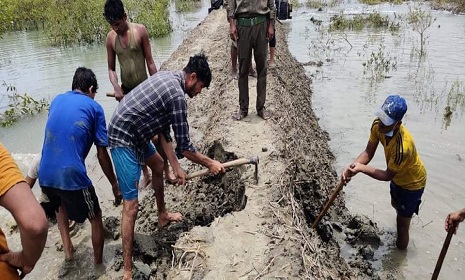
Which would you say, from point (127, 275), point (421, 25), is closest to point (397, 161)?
point (127, 275)

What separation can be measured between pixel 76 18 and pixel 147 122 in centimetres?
1356

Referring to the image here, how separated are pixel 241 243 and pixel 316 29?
15.1 metres

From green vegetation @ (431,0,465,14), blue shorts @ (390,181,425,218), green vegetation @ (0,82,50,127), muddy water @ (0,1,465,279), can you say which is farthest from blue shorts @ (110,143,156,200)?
green vegetation @ (431,0,465,14)

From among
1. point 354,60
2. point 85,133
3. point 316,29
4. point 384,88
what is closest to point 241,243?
point 85,133

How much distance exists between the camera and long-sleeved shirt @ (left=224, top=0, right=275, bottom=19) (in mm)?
4910

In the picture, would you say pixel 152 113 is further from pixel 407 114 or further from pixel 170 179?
pixel 407 114

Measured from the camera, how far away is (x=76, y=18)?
49.5 feet

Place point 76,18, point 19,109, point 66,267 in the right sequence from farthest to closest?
point 76,18 < point 19,109 < point 66,267

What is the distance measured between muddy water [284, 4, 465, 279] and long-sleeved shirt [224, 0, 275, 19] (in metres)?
2.81

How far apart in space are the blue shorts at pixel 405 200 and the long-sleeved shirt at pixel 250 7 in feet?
8.35

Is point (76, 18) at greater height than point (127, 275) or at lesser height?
greater

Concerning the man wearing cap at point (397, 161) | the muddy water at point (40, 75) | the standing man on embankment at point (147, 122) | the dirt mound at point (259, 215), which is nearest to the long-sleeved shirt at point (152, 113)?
the standing man on embankment at point (147, 122)

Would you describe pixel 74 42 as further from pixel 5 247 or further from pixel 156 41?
pixel 5 247

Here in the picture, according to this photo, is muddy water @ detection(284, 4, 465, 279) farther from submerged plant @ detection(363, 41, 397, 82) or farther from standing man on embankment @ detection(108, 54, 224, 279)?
standing man on embankment @ detection(108, 54, 224, 279)
